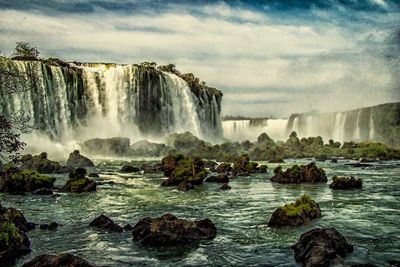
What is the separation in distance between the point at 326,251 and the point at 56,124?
198 ft

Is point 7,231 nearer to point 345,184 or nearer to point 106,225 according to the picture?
point 106,225

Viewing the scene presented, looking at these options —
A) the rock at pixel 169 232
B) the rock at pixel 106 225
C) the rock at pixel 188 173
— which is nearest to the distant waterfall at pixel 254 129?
the rock at pixel 188 173

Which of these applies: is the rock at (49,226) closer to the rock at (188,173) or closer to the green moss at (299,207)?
the green moss at (299,207)

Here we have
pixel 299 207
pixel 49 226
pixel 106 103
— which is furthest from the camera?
pixel 106 103

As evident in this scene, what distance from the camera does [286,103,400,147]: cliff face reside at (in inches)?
3789

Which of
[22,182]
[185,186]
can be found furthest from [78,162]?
[185,186]

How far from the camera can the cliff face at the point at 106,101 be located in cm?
6400

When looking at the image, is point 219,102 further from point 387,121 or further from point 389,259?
point 389,259

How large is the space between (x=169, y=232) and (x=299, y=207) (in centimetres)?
632

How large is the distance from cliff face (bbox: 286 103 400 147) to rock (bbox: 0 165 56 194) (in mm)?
82624

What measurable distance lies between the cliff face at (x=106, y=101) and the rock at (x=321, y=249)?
166 ft

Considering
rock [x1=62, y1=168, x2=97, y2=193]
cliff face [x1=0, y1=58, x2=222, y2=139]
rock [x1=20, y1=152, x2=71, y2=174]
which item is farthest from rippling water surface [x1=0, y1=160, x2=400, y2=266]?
cliff face [x1=0, y1=58, x2=222, y2=139]

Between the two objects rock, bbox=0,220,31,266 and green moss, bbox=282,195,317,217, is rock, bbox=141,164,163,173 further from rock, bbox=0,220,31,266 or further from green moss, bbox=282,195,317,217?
rock, bbox=0,220,31,266

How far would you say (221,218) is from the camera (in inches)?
787
